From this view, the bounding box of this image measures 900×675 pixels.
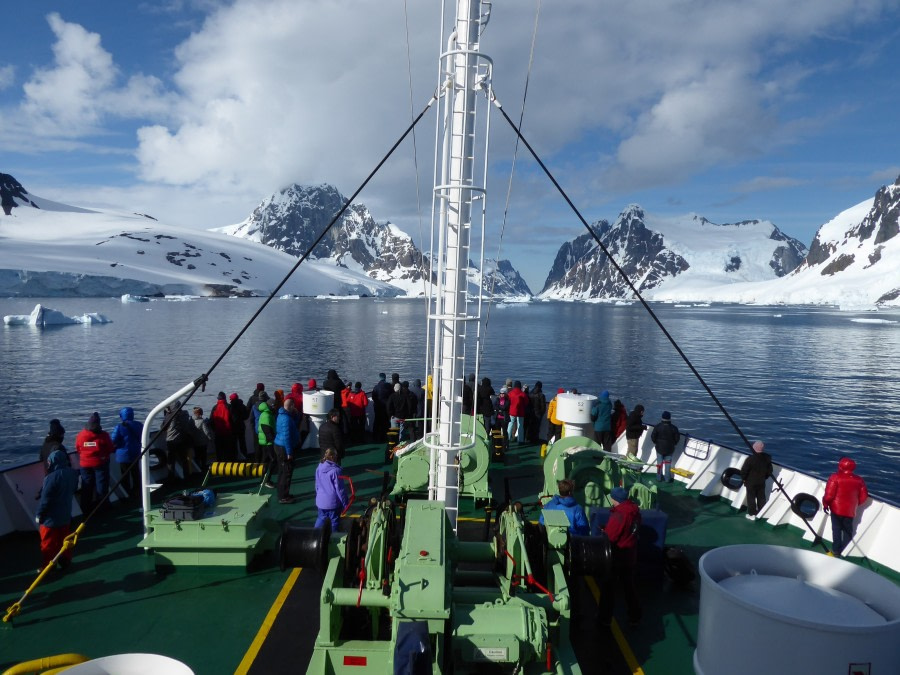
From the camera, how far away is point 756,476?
367 inches

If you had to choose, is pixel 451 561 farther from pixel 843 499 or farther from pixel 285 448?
pixel 843 499

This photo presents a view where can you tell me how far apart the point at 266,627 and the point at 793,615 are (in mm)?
5721

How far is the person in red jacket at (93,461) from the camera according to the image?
28.9ft

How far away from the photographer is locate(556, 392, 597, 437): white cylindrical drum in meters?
→ 12.1

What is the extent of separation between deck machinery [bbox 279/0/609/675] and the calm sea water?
11.0 feet

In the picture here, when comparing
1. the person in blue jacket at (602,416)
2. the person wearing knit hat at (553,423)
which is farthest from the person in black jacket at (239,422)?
the person in blue jacket at (602,416)

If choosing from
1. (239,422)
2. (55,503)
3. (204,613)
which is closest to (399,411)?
(239,422)

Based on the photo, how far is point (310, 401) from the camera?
13086 mm

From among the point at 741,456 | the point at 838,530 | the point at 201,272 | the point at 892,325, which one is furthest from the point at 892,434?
the point at 201,272

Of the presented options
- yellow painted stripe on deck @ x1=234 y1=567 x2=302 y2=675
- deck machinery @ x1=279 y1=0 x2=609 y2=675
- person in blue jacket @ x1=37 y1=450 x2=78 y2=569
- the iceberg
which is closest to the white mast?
deck machinery @ x1=279 y1=0 x2=609 y2=675

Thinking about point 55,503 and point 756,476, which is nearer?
point 55,503

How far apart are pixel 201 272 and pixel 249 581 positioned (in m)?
204

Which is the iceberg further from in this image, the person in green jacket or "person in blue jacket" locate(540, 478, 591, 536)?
"person in blue jacket" locate(540, 478, 591, 536)

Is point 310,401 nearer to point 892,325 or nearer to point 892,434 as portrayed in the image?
point 892,434
